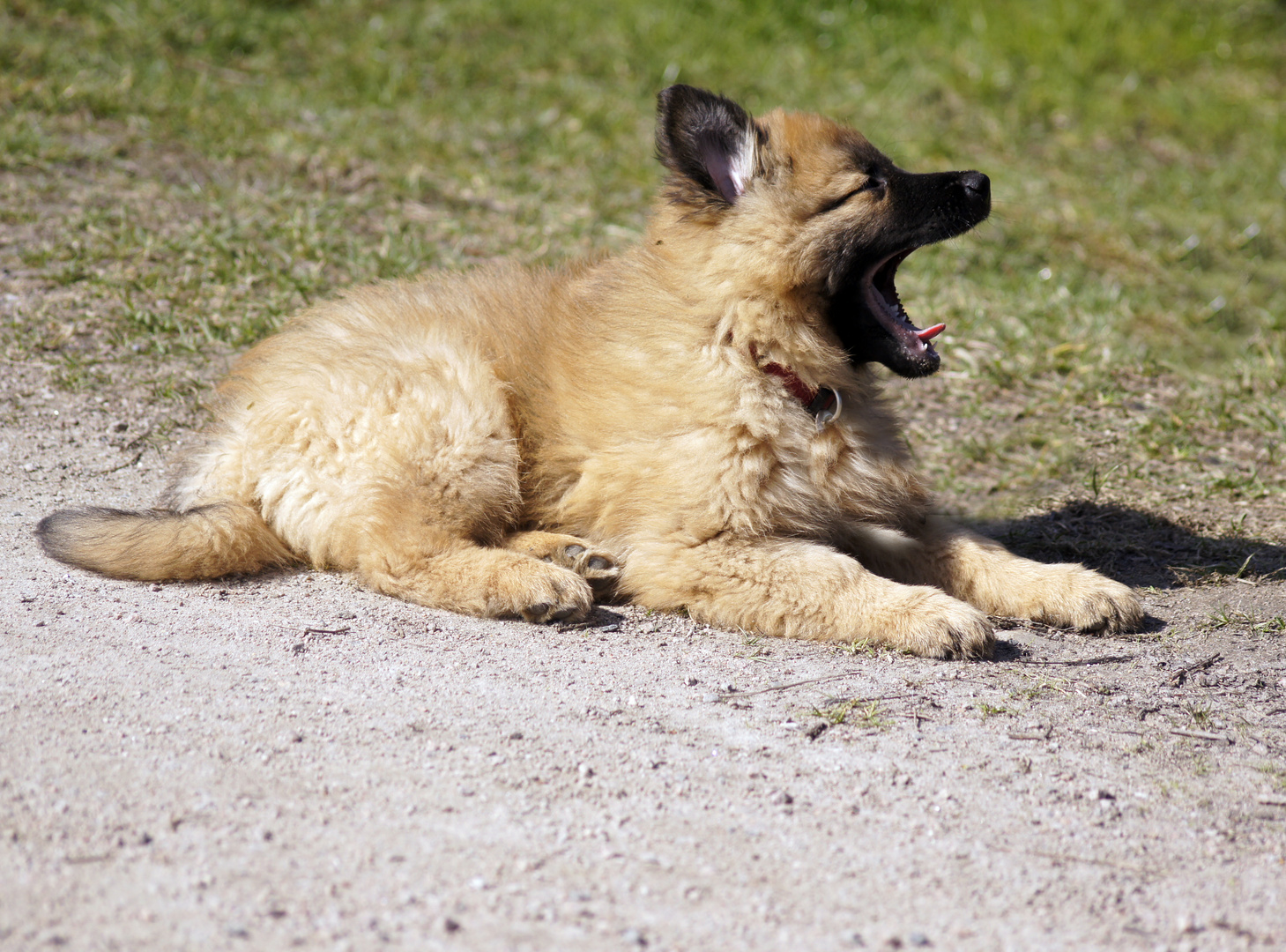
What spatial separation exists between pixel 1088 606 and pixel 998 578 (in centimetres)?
33

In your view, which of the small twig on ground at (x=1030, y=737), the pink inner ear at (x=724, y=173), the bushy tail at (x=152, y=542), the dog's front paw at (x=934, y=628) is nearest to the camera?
the small twig on ground at (x=1030, y=737)

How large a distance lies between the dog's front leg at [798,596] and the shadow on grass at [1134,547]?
134 centimetres

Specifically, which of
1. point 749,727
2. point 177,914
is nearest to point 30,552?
point 177,914

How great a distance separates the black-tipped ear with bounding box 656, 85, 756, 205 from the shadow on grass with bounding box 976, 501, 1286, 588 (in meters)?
2.08

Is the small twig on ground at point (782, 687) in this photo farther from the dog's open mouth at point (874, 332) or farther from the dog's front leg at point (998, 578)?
the dog's open mouth at point (874, 332)

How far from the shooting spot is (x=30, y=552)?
3.97 meters

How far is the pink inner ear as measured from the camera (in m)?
3.98

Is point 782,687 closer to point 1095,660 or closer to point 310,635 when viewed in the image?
point 1095,660

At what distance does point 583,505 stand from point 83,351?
9.86 ft

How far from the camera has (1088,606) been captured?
3857mm

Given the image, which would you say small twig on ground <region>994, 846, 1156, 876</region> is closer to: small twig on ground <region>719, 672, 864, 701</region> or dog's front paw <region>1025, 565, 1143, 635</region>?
small twig on ground <region>719, 672, 864, 701</region>

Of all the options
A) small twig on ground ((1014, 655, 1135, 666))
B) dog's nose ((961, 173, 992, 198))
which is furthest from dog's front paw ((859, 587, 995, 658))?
dog's nose ((961, 173, 992, 198))

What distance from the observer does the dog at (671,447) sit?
3.81 metres

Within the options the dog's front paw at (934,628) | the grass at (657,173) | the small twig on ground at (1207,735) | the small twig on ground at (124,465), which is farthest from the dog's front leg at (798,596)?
the small twig on ground at (124,465)
